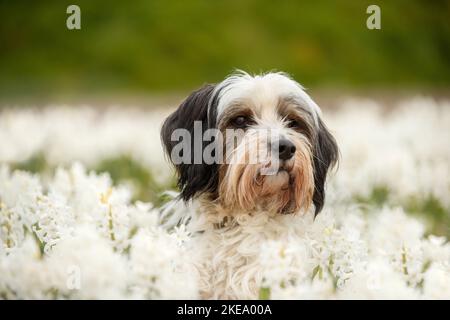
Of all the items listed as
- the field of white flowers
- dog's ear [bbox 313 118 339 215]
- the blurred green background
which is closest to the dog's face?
dog's ear [bbox 313 118 339 215]

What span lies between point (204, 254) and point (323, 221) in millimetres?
746

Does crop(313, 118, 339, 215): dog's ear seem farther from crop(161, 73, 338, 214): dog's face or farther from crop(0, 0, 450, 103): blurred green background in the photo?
crop(0, 0, 450, 103): blurred green background

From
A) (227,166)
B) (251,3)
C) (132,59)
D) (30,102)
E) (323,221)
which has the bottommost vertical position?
(323,221)

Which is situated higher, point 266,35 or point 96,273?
point 266,35

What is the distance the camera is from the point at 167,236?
3521 mm

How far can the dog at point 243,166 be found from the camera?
4156 millimetres

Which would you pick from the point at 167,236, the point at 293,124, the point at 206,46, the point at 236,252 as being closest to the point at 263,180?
the point at 236,252

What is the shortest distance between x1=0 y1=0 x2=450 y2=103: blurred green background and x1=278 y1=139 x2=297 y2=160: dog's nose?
9.19m

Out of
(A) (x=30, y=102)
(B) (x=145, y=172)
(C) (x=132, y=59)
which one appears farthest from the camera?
(C) (x=132, y=59)

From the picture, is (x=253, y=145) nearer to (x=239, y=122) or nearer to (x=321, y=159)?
(x=239, y=122)

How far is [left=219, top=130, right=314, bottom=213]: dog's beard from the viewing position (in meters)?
4.17
